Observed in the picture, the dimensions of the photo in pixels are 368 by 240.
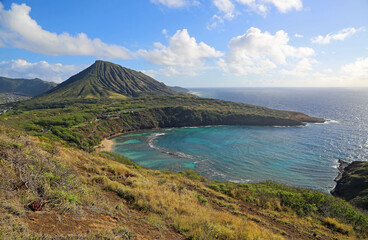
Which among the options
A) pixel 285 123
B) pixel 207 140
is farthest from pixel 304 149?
pixel 285 123

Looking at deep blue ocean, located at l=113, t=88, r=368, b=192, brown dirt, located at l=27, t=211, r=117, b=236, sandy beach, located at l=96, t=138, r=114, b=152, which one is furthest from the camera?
sandy beach, located at l=96, t=138, r=114, b=152

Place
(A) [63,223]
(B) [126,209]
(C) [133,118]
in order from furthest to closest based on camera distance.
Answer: (C) [133,118] < (B) [126,209] < (A) [63,223]

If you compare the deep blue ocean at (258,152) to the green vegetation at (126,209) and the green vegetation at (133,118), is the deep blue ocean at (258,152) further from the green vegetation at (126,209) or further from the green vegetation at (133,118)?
the green vegetation at (126,209)

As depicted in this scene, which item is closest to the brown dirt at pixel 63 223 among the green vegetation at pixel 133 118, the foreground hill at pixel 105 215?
the foreground hill at pixel 105 215

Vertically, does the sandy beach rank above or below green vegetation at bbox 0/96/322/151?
below

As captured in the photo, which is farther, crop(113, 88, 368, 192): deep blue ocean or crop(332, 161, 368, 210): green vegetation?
crop(113, 88, 368, 192): deep blue ocean

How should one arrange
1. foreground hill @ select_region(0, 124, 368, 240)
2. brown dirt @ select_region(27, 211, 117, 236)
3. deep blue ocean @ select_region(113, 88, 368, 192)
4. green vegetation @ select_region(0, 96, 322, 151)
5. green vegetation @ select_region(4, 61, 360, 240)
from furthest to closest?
green vegetation @ select_region(0, 96, 322, 151)
deep blue ocean @ select_region(113, 88, 368, 192)
green vegetation @ select_region(4, 61, 360, 240)
foreground hill @ select_region(0, 124, 368, 240)
brown dirt @ select_region(27, 211, 117, 236)

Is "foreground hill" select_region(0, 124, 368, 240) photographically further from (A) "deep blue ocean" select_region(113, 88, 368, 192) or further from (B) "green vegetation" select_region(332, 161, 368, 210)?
(A) "deep blue ocean" select_region(113, 88, 368, 192)

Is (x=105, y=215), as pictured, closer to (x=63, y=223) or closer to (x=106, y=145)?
(x=63, y=223)

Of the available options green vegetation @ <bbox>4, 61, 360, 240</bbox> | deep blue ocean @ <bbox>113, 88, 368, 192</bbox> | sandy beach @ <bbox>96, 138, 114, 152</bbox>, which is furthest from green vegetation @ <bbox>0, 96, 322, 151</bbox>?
green vegetation @ <bbox>4, 61, 360, 240</bbox>

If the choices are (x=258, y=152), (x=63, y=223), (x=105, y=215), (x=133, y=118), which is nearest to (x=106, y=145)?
(x=133, y=118)
